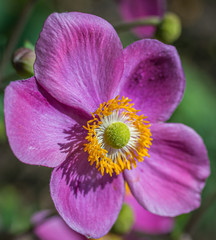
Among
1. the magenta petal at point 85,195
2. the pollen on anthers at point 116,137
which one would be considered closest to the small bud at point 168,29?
the pollen on anthers at point 116,137

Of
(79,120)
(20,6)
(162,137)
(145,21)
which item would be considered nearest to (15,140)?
(79,120)

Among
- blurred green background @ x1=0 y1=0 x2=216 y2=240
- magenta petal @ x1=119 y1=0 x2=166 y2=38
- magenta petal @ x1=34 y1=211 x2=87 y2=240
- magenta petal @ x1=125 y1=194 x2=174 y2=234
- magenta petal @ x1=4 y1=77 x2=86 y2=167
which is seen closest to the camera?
magenta petal @ x1=4 y1=77 x2=86 y2=167

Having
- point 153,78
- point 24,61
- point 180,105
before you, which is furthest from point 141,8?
point 24,61

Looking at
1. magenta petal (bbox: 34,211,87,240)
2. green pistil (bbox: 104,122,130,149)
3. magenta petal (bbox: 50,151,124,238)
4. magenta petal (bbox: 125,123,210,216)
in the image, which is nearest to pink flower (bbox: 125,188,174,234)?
magenta petal (bbox: 34,211,87,240)

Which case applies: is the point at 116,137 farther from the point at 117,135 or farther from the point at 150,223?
the point at 150,223

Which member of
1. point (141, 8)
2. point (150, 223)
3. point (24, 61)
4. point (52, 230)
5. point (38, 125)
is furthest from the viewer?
point (141, 8)

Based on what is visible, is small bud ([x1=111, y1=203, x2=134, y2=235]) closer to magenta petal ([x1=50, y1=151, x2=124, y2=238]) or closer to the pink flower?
magenta petal ([x1=50, y1=151, x2=124, y2=238])

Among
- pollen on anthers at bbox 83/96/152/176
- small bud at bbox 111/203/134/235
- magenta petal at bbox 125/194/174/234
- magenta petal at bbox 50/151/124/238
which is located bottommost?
magenta petal at bbox 125/194/174/234
